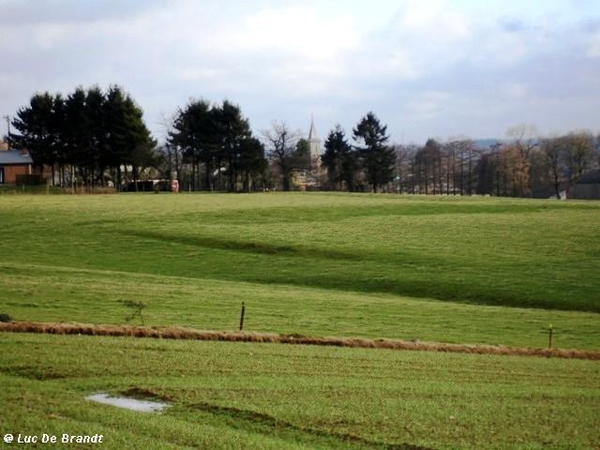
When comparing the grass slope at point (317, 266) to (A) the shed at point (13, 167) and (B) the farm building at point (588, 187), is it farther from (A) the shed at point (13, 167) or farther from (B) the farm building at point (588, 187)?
(B) the farm building at point (588, 187)

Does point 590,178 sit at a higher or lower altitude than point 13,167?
lower

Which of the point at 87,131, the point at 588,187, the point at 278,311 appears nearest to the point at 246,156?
the point at 87,131

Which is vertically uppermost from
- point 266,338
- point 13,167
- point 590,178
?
point 13,167

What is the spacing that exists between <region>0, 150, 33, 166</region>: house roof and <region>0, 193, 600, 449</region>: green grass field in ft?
158

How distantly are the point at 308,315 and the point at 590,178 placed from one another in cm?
11634

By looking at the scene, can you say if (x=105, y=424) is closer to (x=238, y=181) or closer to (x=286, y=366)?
(x=286, y=366)

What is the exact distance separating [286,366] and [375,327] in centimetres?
1123

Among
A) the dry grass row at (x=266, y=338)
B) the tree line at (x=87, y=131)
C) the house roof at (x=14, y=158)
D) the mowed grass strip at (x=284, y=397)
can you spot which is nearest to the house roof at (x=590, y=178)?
the tree line at (x=87, y=131)

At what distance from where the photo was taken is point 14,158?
12019cm

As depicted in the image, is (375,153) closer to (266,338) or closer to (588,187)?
(588,187)

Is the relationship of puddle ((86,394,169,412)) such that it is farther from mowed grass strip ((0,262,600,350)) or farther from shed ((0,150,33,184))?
shed ((0,150,33,184))

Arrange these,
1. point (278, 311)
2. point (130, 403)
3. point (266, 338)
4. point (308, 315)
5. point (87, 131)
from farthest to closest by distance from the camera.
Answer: point (87, 131), point (278, 311), point (308, 315), point (266, 338), point (130, 403)

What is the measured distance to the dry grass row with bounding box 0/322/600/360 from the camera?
20.6 metres

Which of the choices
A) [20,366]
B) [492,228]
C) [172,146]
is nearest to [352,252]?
[492,228]
